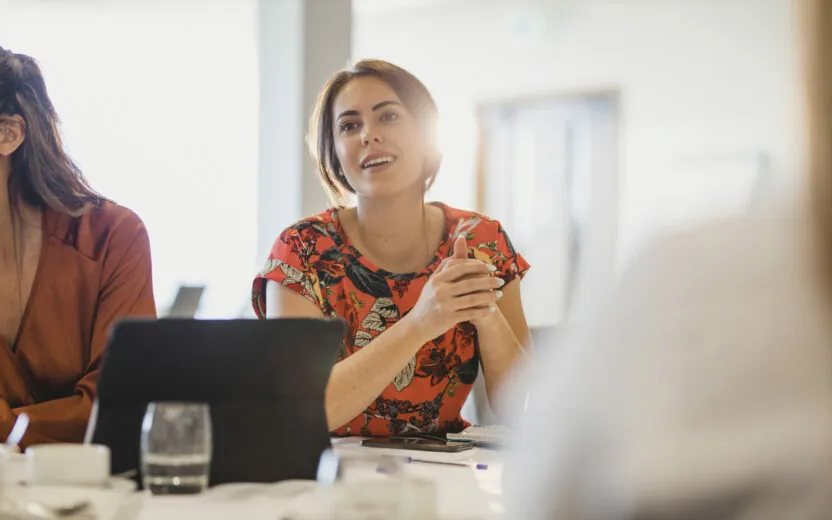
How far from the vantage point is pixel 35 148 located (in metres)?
1.89

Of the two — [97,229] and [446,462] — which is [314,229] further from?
[446,462]

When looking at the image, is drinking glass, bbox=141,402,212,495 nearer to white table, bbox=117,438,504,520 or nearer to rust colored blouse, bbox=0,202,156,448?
white table, bbox=117,438,504,520

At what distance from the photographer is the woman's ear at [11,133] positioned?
1854 millimetres

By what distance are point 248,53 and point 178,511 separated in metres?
6.95

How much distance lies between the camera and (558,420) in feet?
2.10

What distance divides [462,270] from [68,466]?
1.01 metres

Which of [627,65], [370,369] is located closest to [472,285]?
[370,369]

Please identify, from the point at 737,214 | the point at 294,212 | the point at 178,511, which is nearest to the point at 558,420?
the point at 737,214

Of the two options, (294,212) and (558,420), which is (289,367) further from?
(294,212)

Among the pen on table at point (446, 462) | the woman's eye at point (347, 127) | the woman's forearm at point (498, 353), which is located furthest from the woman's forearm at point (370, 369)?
the woman's eye at point (347, 127)

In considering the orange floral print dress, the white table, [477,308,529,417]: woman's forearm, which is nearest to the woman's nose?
the orange floral print dress

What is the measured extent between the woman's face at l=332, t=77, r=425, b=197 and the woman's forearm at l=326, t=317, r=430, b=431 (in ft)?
1.51

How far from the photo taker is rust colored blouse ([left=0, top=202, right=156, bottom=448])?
179 centimetres

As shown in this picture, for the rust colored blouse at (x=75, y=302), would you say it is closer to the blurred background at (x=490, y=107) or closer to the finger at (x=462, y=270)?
the finger at (x=462, y=270)
